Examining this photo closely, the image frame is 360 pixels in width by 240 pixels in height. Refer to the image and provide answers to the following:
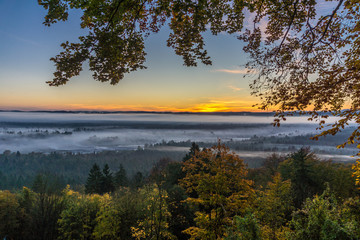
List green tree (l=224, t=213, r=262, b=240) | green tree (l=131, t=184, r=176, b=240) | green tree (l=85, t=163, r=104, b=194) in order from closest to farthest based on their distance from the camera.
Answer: green tree (l=224, t=213, r=262, b=240), green tree (l=131, t=184, r=176, b=240), green tree (l=85, t=163, r=104, b=194)

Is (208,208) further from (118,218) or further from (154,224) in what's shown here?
(118,218)

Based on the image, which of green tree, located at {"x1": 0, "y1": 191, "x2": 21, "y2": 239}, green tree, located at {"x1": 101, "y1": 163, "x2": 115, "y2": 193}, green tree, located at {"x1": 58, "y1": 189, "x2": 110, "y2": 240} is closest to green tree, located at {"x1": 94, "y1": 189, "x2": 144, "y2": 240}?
green tree, located at {"x1": 58, "y1": 189, "x2": 110, "y2": 240}

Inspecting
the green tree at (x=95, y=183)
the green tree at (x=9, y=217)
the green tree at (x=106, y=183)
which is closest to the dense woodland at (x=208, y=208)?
the green tree at (x=9, y=217)

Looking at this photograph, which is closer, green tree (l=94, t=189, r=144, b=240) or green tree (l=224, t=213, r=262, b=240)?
green tree (l=224, t=213, r=262, b=240)

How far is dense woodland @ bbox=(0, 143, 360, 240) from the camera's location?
26.4ft

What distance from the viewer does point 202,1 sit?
A: 13.7 ft

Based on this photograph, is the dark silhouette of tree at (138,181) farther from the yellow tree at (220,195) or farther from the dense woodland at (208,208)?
the yellow tree at (220,195)

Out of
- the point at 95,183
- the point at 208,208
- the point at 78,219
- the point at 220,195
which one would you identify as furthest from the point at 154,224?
the point at 95,183

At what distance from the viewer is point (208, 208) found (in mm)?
14055

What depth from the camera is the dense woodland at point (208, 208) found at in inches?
316

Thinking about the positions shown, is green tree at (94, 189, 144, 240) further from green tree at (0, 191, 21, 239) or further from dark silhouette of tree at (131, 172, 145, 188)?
dark silhouette of tree at (131, 172, 145, 188)

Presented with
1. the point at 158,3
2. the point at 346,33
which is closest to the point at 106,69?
the point at 158,3

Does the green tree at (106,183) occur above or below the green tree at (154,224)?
below

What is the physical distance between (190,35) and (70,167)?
220673 millimetres
